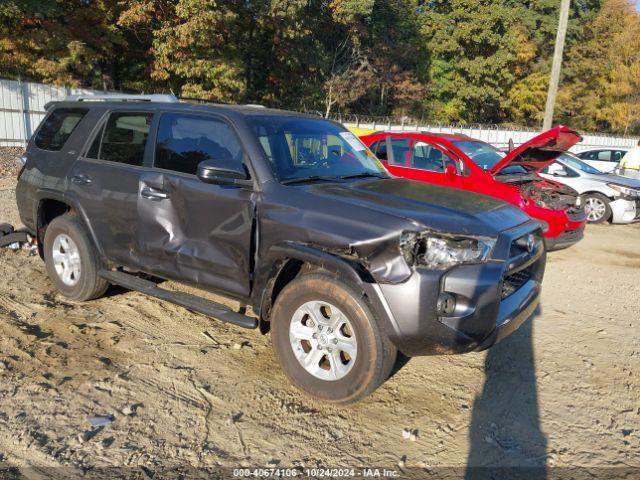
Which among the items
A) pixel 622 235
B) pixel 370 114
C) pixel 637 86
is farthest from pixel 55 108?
pixel 637 86

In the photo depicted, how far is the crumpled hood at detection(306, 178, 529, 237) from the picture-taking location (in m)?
3.33

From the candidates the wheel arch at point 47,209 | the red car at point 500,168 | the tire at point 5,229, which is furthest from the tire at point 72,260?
the red car at point 500,168

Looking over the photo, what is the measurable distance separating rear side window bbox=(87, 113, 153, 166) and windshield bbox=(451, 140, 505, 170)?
5.57 metres

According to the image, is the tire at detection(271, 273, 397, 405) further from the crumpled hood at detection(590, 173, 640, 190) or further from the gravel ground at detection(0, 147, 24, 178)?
the gravel ground at detection(0, 147, 24, 178)

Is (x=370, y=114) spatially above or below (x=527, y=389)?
above

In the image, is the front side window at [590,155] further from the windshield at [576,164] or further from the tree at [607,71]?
the tree at [607,71]

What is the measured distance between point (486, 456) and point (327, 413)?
1.00 m

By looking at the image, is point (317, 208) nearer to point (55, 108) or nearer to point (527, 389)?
point (527, 389)

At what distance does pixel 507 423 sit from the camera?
11.3 ft

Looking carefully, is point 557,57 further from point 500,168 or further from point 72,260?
point 72,260

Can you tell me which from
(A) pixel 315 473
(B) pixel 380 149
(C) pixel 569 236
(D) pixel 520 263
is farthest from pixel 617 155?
(A) pixel 315 473

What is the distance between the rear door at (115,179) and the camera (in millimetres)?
4480

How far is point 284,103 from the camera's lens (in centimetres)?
2947

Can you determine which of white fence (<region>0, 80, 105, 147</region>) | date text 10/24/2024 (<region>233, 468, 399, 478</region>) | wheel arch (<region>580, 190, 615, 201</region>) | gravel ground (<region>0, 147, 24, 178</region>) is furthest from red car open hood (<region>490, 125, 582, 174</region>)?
white fence (<region>0, 80, 105, 147</region>)
